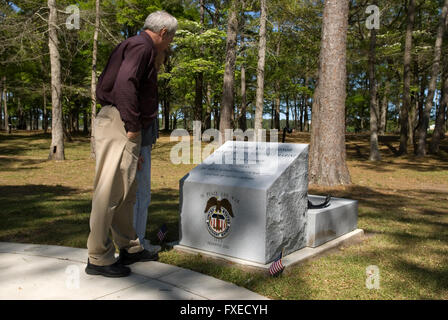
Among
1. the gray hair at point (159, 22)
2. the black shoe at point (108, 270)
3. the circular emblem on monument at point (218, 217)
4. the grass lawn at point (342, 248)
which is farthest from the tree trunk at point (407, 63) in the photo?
the black shoe at point (108, 270)

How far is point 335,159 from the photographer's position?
29.7 feet

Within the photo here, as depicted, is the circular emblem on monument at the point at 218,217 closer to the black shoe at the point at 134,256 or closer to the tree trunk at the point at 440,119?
the black shoe at the point at 134,256

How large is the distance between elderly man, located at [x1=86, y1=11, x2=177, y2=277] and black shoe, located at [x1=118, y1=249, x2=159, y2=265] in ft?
0.71

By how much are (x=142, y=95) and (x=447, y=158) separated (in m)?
18.4

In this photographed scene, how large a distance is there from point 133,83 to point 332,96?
6761mm

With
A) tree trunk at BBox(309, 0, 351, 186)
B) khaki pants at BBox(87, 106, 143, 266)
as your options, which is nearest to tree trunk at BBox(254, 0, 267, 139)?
tree trunk at BBox(309, 0, 351, 186)

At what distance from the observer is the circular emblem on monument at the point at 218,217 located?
3849 mm

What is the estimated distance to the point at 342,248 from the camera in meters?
4.62

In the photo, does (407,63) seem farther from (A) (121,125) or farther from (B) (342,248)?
(A) (121,125)

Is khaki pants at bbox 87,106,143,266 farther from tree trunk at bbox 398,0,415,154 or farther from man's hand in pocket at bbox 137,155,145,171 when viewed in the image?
tree trunk at bbox 398,0,415,154

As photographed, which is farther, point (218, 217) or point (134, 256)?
point (218, 217)

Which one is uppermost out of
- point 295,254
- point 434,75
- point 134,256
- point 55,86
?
point 434,75

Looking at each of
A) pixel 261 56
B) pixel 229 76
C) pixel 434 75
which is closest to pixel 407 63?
pixel 434 75

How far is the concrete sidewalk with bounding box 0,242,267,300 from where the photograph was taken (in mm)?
2857
